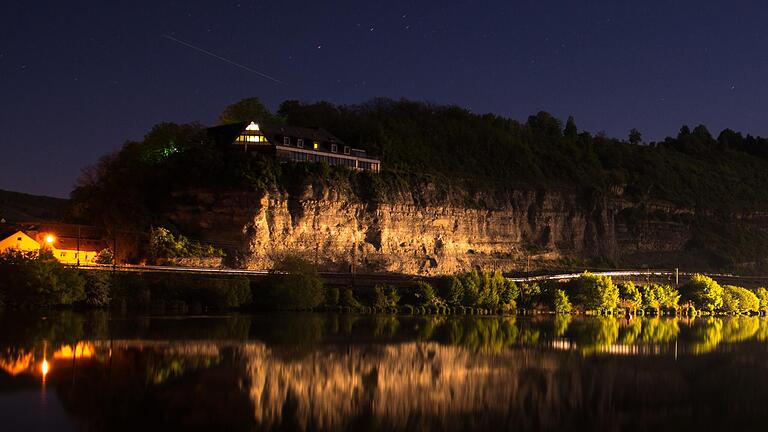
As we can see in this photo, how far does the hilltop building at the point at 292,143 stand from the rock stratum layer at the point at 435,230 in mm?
4588

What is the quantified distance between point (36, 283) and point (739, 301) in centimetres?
7740

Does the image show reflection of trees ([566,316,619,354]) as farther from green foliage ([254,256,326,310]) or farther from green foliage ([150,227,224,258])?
green foliage ([150,227,224,258])

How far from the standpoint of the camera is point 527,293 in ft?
286

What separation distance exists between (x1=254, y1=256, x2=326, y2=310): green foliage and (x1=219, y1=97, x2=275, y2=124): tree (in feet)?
120

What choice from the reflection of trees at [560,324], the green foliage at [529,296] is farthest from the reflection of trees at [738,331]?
the green foliage at [529,296]

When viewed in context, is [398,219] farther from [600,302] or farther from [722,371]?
[722,371]

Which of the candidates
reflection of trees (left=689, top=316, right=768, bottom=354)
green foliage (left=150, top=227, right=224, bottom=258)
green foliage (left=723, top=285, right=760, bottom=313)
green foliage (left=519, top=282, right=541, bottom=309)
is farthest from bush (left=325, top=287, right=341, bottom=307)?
green foliage (left=723, top=285, right=760, bottom=313)

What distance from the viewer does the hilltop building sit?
85812mm

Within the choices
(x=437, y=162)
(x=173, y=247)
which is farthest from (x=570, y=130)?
(x=173, y=247)

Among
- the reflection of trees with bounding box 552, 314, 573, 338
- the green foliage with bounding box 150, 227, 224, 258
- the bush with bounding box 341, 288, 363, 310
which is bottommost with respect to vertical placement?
the reflection of trees with bounding box 552, 314, 573, 338

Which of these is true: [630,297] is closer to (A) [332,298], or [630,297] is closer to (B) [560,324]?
(B) [560,324]

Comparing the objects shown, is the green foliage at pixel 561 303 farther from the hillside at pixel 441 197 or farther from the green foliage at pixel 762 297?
the green foliage at pixel 762 297

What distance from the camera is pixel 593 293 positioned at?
89688mm

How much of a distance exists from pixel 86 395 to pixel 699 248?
4686 inches
